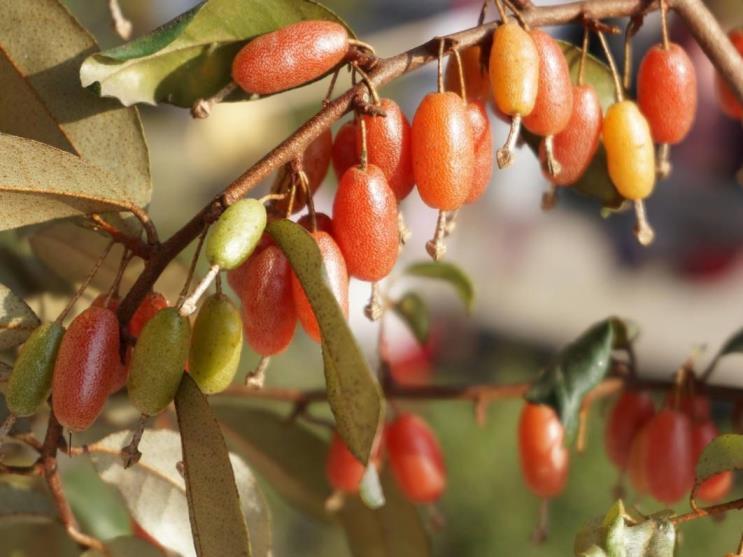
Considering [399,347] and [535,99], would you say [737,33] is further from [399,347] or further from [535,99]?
[399,347]

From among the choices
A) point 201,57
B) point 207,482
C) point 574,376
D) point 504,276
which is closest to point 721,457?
point 574,376

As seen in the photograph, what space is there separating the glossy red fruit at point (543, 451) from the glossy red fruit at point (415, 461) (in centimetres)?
8

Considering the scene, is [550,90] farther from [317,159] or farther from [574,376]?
[574,376]

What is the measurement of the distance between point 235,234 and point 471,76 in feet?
0.79

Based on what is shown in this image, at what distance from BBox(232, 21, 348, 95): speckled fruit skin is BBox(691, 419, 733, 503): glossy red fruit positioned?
17.2 inches

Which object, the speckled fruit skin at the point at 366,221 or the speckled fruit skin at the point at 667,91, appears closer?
the speckled fruit skin at the point at 366,221

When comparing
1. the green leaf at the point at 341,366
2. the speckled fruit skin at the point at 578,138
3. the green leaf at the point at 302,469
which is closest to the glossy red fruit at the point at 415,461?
the green leaf at the point at 302,469

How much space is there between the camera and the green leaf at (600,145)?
0.71m

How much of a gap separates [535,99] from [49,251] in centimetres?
41

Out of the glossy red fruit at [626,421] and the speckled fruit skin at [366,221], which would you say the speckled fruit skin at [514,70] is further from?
the glossy red fruit at [626,421]

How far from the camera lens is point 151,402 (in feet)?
1.70

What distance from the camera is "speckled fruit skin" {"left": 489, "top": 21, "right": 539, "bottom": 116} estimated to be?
1.91 feet

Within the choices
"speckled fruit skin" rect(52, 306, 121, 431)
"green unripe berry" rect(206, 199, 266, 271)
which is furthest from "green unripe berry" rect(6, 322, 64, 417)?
"green unripe berry" rect(206, 199, 266, 271)

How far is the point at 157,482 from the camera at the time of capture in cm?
69
